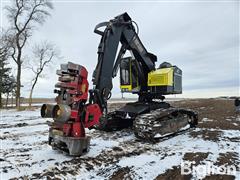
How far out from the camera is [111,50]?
20.3ft

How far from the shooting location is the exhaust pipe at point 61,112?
183 inches

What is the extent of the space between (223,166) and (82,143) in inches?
115

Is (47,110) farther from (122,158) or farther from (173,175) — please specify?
(173,175)

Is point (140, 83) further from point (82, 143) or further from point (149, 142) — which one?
Result: point (82, 143)

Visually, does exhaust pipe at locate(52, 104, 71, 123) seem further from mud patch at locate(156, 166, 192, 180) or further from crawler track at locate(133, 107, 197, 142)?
crawler track at locate(133, 107, 197, 142)

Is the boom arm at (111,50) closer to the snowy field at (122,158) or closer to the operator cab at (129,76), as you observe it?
the operator cab at (129,76)

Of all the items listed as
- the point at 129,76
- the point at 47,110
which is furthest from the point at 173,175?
the point at 129,76

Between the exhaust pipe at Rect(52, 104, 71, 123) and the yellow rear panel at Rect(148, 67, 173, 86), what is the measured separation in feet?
12.4

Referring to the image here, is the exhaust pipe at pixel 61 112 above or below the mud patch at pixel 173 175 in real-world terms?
above

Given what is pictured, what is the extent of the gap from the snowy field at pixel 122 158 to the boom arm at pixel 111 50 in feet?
4.44

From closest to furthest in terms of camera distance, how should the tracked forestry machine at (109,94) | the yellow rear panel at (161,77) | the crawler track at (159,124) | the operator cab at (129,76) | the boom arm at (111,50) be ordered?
the tracked forestry machine at (109,94)
the boom arm at (111,50)
the crawler track at (159,124)
the yellow rear panel at (161,77)
the operator cab at (129,76)

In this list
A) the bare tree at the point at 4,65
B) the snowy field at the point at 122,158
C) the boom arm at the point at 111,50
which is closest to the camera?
the snowy field at the point at 122,158

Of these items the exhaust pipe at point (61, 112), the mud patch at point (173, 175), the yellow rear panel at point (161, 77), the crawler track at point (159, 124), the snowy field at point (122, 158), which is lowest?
the mud patch at point (173, 175)

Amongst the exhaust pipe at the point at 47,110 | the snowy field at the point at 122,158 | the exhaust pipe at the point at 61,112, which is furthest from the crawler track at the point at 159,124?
the exhaust pipe at the point at 47,110
